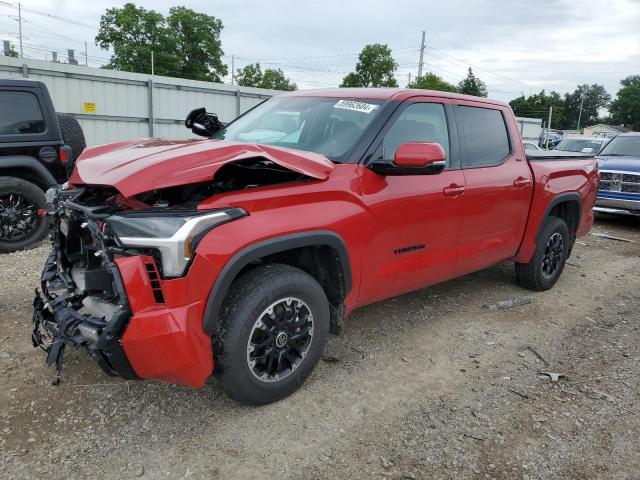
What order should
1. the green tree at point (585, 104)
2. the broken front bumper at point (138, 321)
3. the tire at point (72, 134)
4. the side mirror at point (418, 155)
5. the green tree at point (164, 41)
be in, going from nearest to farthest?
1. the broken front bumper at point (138, 321)
2. the side mirror at point (418, 155)
3. the tire at point (72, 134)
4. the green tree at point (164, 41)
5. the green tree at point (585, 104)

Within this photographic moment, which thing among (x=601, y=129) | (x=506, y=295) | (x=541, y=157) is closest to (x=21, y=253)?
(x=506, y=295)

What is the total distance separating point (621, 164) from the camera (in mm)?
9477

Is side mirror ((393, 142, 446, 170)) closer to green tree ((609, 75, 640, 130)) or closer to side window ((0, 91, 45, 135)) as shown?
side window ((0, 91, 45, 135))

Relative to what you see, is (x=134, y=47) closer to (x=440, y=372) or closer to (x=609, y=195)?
(x=609, y=195)

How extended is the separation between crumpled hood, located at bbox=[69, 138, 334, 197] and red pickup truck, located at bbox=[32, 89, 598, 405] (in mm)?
11

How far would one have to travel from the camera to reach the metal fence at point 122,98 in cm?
1168

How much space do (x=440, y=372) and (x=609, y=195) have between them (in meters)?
7.56

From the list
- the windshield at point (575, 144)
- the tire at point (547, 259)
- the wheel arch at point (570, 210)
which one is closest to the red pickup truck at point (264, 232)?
the tire at point (547, 259)

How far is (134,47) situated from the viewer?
163 ft

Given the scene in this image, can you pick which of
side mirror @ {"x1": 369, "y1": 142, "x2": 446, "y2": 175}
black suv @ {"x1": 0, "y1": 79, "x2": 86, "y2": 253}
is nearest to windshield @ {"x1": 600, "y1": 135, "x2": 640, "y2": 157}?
side mirror @ {"x1": 369, "y1": 142, "x2": 446, "y2": 175}

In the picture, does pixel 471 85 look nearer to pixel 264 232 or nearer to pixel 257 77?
pixel 257 77

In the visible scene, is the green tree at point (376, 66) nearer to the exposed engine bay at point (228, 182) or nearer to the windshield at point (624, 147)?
the windshield at point (624, 147)

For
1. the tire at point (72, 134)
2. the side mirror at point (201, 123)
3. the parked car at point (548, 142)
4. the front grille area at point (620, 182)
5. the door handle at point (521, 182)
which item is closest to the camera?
the door handle at point (521, 182)

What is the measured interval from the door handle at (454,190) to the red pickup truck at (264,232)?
0.05ft
